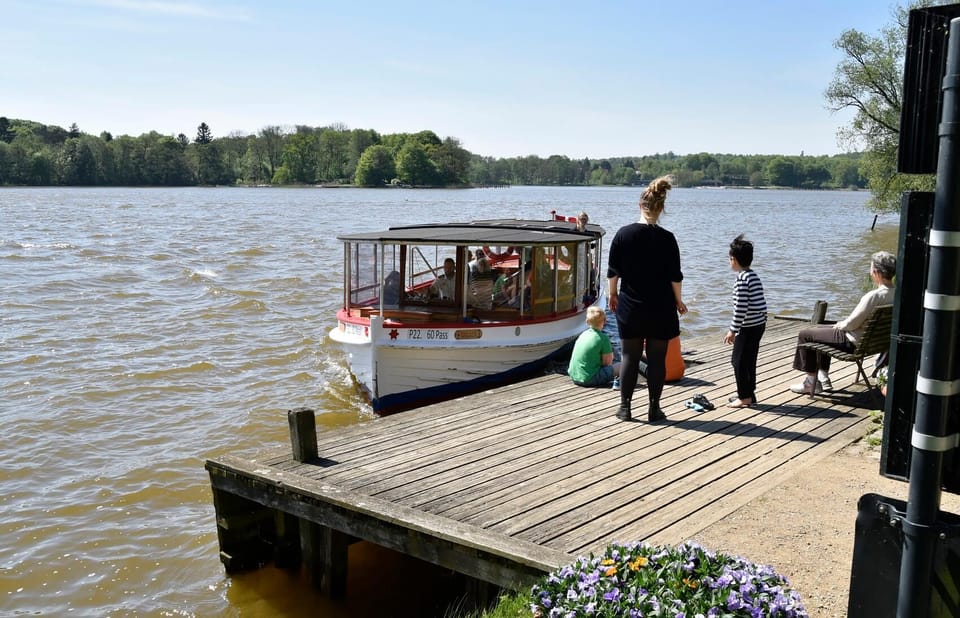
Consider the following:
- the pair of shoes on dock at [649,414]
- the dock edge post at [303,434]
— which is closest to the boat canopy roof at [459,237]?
the pair of shoes on dock at [649,414]

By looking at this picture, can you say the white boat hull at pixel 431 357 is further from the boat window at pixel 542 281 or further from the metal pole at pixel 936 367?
the metal pole at pixel 936 367

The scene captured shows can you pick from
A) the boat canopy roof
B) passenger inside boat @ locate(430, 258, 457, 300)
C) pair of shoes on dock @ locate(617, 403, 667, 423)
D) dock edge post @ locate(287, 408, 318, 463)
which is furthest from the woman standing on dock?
passenger inside boat @ locate(430, 258, 457, 300)

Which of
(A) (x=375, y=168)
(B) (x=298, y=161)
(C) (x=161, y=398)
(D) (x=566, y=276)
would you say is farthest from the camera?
(B) (x=298, y=161)

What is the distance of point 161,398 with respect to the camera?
1606 cm

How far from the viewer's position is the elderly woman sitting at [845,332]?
333 inches

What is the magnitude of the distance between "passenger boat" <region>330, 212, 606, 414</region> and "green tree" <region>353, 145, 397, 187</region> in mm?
156496

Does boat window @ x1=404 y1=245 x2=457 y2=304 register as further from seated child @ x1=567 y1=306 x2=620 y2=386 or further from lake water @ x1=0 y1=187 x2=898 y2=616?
seated child @ x1=567 y1=306 x2=620 y2=386

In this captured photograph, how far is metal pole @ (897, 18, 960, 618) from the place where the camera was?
2904 mm

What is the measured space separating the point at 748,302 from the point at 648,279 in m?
1.31

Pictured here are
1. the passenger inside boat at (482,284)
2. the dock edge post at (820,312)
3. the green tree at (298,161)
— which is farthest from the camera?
the green tree at (298,161)

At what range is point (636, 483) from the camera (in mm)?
6836

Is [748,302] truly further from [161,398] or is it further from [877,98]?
[877,98]

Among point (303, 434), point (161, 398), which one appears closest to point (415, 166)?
point (161, 398)

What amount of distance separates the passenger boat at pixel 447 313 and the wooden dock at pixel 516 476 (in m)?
2.82
